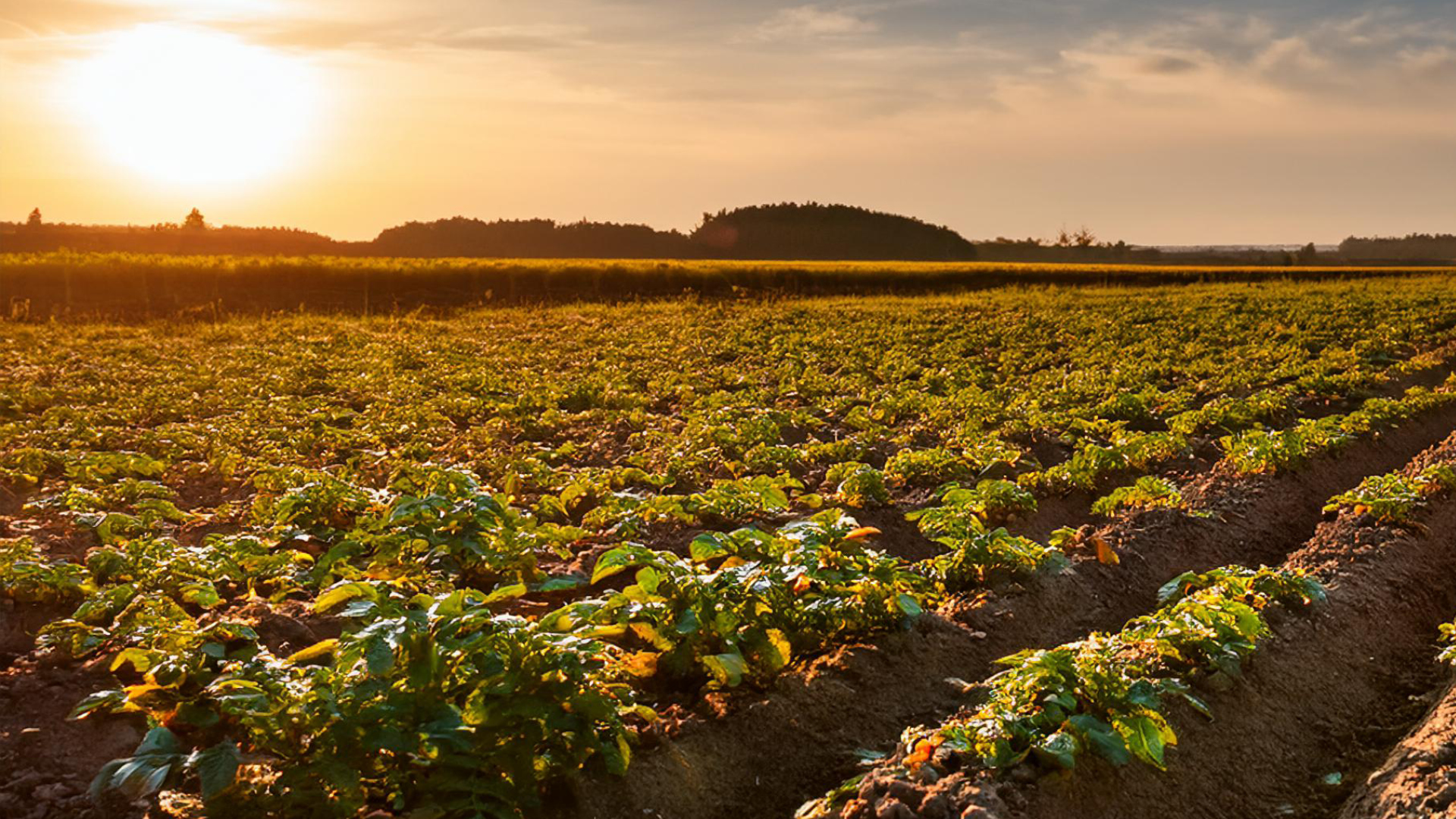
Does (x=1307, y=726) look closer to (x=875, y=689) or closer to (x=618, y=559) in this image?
(x=875, y=689)

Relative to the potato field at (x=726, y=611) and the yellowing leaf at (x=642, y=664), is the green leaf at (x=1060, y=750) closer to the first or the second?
the potato field at (x=726, y=611)

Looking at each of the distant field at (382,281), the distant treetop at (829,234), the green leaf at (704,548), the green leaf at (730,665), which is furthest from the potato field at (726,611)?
the distant treetop at (829,234)

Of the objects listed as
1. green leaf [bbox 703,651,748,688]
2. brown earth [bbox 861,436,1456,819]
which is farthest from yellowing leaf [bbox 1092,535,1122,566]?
green leaf [bbox 703,651,748,688]

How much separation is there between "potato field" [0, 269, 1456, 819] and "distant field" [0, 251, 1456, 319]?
24.2m

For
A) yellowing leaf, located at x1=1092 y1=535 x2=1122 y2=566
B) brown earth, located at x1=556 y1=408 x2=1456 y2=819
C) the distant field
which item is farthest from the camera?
the distant field

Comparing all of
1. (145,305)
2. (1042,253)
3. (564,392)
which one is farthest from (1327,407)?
(1042,253)

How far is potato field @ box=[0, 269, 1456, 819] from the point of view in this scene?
4008 mm

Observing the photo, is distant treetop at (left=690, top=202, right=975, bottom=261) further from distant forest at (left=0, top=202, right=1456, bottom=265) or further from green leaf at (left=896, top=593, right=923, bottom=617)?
green leaf at (left=896, top=593, right=923, bottom=617)

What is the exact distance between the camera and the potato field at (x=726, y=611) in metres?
4.01

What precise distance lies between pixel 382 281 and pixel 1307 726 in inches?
1449

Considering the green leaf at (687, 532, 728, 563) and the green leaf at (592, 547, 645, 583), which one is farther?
the green leaf at (687, 532, 728, 563)

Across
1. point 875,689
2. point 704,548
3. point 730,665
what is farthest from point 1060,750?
point 704,548

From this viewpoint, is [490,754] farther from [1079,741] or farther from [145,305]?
[145,305]

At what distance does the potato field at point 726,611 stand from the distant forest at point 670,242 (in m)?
56.4
